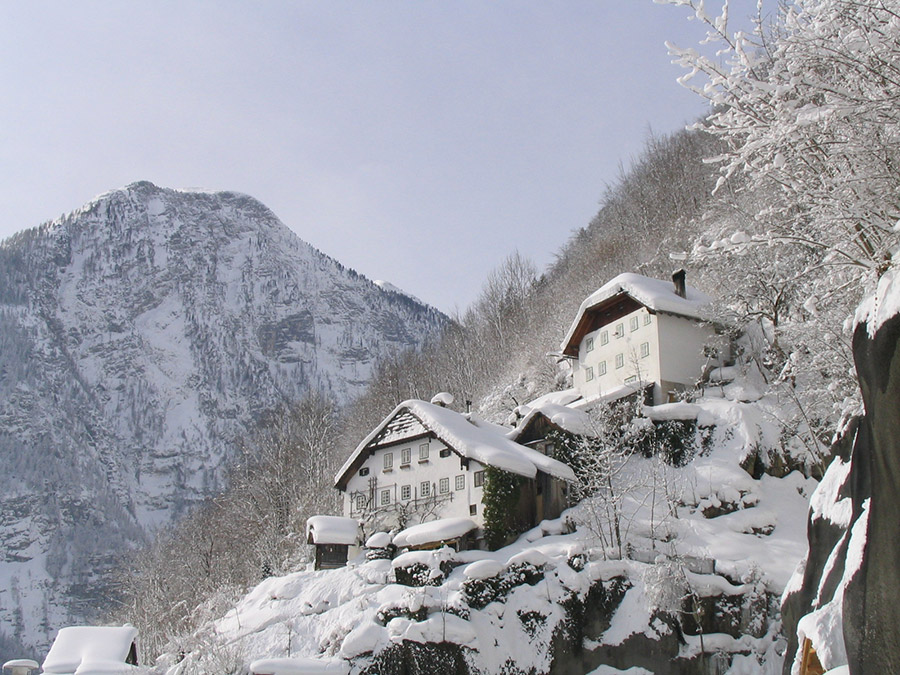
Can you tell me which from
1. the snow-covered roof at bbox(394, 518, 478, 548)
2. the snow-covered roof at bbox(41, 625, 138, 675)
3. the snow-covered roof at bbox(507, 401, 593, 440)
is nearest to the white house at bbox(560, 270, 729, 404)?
the snow-covered roof at bbox(507, 401, 593, 440)

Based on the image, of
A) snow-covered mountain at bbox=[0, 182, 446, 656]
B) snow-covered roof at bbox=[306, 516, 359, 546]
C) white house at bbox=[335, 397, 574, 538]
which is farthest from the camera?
snow-covered mountain at bbox=[0, 182, 446, 656]

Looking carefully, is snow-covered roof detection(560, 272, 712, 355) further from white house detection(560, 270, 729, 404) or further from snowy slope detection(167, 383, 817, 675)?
snowy slope detection(167, 383, 817, 675)

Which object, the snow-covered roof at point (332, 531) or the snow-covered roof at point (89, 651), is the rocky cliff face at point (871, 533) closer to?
the snow-covered roof at point (332, 531)

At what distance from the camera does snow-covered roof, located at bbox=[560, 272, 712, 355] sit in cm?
4066

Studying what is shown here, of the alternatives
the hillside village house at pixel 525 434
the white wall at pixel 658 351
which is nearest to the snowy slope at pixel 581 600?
the hillside village house at pixel 525 434

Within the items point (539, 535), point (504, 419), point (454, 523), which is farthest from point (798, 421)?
point (504, 419)

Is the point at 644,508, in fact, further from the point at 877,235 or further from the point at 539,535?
the point at 877,235

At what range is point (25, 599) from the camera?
397ft

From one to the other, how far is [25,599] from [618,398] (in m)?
114

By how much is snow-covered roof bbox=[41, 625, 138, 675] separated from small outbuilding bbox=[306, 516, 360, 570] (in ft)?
29.7

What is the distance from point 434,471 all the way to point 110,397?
154684mm

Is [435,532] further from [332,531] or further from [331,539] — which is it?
[332,531]

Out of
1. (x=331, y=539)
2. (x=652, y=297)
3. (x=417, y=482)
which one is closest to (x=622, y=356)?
(x=652, y=297)

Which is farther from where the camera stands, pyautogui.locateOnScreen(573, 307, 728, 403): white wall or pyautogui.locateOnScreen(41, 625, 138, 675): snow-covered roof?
pyautogui.locateOnScreen(573, 307, 728, 403): white wall
